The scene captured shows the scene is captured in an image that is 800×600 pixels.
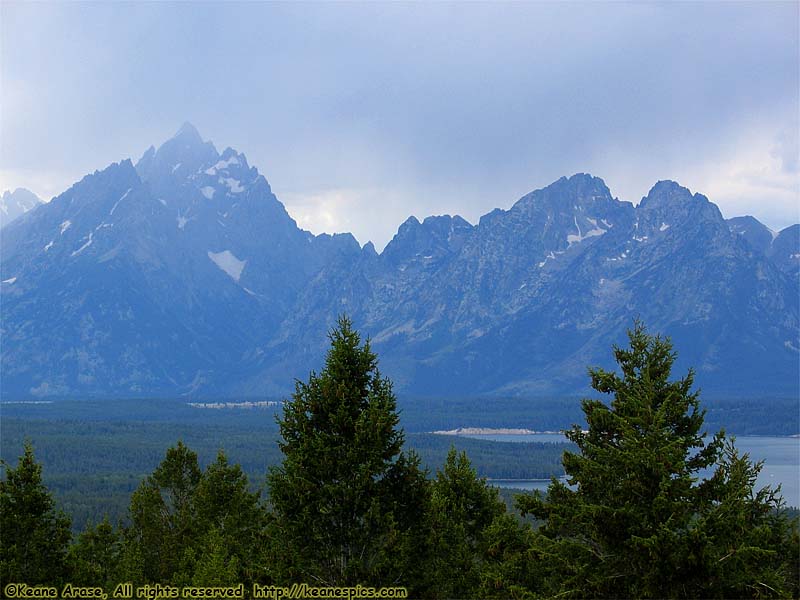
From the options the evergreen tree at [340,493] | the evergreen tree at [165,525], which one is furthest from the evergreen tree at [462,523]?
the evergreen tree at [165,525]

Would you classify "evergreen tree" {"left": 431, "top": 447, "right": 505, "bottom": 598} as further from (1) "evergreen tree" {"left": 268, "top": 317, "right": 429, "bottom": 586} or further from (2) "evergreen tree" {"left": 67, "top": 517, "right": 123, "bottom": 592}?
(2) "evergreen tree" {"left": 67, "top": 517, "right": 123, "bottom": 592}

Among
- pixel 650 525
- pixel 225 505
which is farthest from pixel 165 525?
pixel 650 525

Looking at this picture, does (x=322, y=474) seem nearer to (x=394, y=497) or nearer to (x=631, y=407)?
(x=394, y=497)

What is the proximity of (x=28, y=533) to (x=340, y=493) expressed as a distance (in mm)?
15223

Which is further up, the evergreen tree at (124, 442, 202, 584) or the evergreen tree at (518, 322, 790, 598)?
the evergreen tree at (518, 322, 790, 598)

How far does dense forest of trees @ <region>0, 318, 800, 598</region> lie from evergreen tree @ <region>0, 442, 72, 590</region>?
0.06 metres

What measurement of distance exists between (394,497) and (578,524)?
6.56m

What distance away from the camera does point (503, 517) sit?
3900 cm

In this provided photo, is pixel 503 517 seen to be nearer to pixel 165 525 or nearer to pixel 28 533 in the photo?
pixel 28 533

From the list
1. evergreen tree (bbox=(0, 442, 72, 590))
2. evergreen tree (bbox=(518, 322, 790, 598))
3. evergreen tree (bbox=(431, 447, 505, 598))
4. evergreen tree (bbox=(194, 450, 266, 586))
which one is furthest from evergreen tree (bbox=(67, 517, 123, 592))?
evergreen tree (bbox=(518, 322, 790, 598))

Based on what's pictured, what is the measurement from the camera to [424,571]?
1180 inches

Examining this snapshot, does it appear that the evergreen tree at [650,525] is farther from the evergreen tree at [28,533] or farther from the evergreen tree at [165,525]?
the evergreen tree at [165,525]

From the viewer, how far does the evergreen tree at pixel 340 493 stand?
2898 centimetres

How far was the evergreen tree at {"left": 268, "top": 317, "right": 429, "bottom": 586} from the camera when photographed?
29.0 meters
